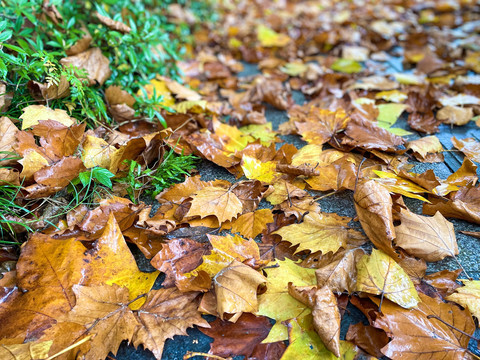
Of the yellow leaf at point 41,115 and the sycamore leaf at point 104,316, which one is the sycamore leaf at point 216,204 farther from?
the yellow leaf at point 41,115

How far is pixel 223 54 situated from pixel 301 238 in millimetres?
2749

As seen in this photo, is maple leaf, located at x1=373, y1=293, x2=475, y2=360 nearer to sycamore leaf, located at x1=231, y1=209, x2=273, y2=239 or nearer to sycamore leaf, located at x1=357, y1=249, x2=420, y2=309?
sycamore leaf, located at x1=357, y1=249, x2=420, y2=309

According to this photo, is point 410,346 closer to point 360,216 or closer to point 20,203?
point 360,216

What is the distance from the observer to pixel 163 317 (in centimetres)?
118

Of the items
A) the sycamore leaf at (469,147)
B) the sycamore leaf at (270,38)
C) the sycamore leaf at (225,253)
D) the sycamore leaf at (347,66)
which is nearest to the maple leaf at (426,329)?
the sycamore leaf at (225,253)

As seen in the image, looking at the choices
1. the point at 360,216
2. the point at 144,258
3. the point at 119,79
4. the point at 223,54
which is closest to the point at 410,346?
the point at 360,216

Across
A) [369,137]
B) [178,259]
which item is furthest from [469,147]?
[178,259]

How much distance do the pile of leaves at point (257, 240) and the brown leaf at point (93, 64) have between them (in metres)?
0.17

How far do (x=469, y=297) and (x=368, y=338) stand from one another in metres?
0.39

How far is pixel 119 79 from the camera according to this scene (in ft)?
7.42

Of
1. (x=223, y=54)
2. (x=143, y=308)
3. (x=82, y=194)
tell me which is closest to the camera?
(x=143, y=308)

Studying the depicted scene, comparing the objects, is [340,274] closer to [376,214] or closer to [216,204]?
[376,214]

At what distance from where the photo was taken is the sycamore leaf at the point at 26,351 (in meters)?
1.06

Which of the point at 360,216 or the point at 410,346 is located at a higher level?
the point at 360,216
